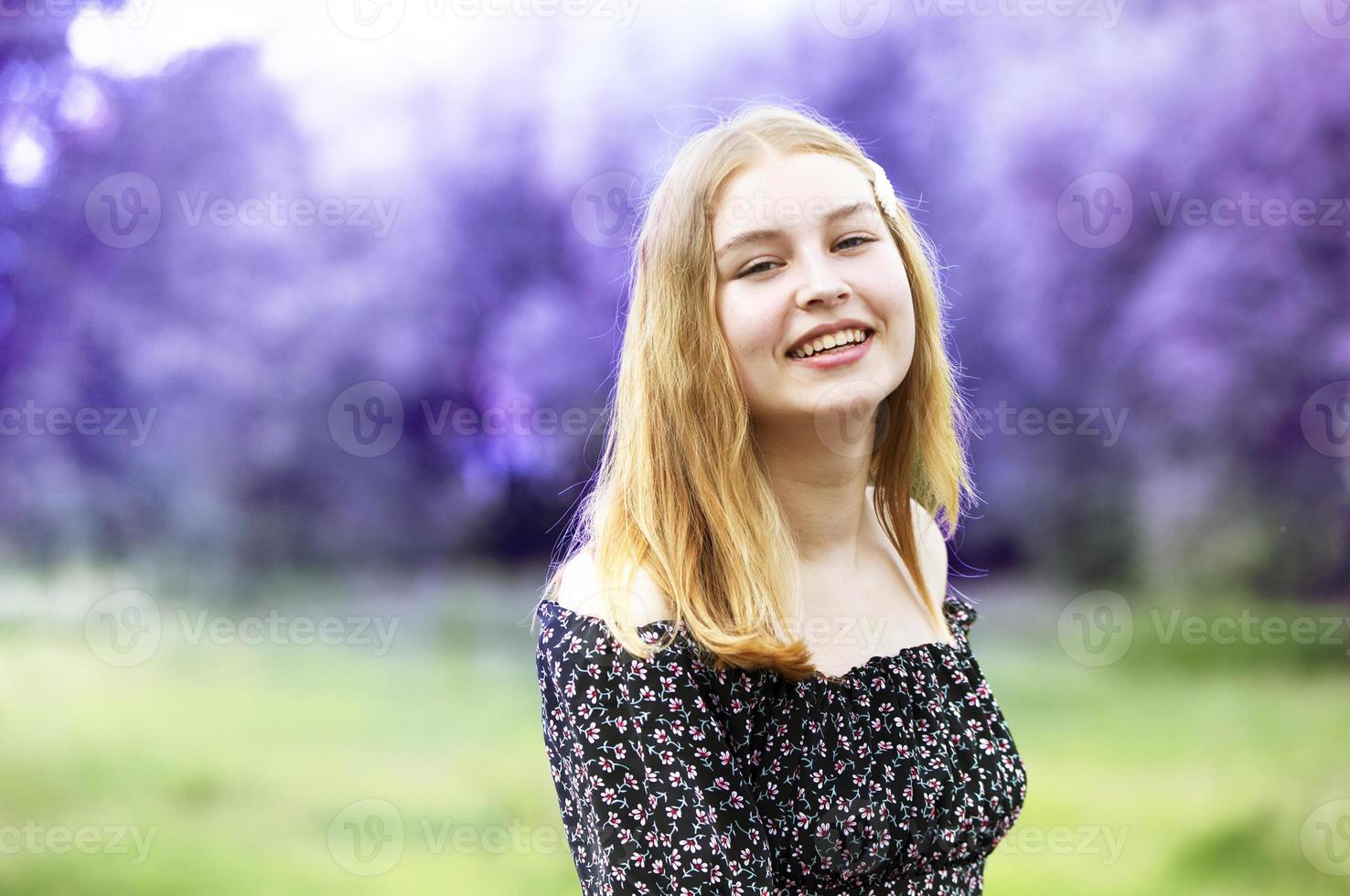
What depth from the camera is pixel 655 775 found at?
1013 mm

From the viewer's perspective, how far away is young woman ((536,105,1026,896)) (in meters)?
1.03

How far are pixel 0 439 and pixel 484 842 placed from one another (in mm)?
1433

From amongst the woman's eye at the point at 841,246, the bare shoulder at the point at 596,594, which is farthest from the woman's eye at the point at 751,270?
the bare shoulder at the point at 596,594

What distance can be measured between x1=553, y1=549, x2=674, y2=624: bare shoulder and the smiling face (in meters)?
0.22

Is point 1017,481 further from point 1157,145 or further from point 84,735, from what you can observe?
point 84,735

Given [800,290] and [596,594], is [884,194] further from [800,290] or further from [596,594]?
[596,594]

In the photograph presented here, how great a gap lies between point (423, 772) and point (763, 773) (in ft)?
5.78

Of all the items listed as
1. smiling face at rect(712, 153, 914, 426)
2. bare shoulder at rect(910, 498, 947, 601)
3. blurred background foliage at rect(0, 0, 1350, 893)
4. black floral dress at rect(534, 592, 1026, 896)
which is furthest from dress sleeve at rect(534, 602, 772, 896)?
blurred background foliage at rect(0, 0, 1350, 893)

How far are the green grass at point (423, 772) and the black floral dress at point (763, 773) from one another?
157cm

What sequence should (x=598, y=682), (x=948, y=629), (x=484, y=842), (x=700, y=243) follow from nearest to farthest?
1. (x=598, y=682)
2. (x=700, y=243)
3. (x=948, y=629)
4. (x=484, y=842)

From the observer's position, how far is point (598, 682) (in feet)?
3.43

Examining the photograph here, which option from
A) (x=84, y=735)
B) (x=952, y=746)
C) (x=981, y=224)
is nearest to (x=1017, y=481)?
(x=981, y=224)

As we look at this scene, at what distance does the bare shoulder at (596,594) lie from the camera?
3.55 ft

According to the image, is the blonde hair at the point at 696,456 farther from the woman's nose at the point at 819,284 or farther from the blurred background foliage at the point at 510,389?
the blurred background foliage at the point at 510,389
